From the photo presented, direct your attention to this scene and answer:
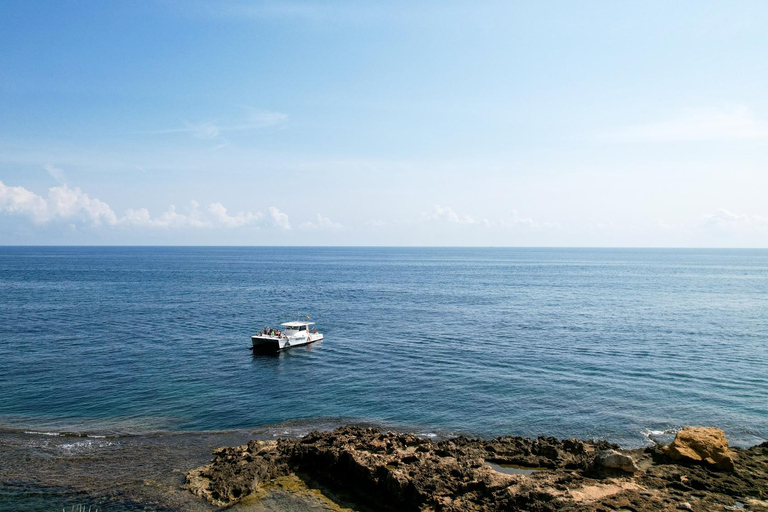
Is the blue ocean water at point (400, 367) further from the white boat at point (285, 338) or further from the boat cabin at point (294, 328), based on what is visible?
the boat cabin at point (294, 328)

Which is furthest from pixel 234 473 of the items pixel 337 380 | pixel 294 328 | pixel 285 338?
pixel 294 328

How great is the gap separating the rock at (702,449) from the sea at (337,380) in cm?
540

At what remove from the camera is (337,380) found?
44.6 metres

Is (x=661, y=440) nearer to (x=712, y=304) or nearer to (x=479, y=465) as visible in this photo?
(x=479, y=465)

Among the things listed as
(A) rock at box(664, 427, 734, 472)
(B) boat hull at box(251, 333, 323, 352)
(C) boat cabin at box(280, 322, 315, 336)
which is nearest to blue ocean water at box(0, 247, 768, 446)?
(B) boat hull at box(251, 333, 323, 352)

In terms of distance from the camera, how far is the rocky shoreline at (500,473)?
20.7 m

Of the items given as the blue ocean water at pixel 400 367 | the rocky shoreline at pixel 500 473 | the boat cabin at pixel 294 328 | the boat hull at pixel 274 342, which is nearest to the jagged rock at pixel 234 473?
the rocky shoreline at pixel 500 473

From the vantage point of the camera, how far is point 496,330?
67.0 meters

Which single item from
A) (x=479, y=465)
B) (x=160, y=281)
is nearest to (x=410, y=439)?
(x=479, y=465)

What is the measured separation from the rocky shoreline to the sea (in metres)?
3.87

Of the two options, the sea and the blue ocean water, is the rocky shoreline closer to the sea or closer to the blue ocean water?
the sea

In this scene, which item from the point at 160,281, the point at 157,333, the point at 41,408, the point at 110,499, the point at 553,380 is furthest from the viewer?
the point at 160,281

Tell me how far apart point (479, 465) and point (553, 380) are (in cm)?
2210

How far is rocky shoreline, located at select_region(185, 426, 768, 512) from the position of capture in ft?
67.8
